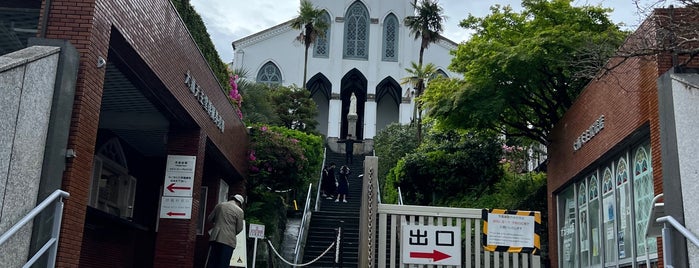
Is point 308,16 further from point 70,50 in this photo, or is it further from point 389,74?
point 70,50

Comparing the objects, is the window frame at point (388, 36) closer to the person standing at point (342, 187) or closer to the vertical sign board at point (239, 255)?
the person standing at point (342, 187)

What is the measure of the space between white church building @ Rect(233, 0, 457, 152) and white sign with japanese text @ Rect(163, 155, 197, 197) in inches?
1146

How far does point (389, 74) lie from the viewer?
1686 inches

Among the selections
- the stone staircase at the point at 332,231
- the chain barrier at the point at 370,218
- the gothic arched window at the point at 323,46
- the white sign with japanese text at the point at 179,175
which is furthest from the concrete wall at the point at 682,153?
the gothic arched window at the point at 323,46

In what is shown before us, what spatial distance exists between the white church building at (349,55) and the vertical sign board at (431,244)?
3314cm

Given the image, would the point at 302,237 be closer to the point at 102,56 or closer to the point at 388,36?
the point at 102,56

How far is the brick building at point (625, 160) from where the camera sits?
7.31 m

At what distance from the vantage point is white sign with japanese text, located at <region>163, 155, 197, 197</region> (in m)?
12.6

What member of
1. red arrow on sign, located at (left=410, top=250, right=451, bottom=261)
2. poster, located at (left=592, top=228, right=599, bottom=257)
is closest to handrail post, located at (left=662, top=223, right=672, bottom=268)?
red arrow on sign, located at (left=410, top=250, right=451, bottom=261)

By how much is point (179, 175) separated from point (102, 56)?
197 inches

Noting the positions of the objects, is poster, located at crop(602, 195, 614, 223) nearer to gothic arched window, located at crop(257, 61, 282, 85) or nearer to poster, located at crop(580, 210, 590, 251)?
poster, located at crop(580, 210, 590, 251)

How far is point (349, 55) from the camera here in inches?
1713

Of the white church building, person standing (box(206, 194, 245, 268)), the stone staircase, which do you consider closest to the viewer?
person standing (box(206, 194, 245, 268))

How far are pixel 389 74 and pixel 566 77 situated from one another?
2762 centimetres
